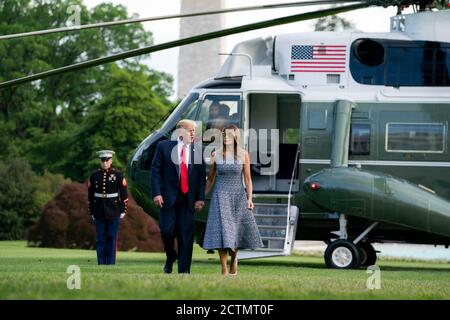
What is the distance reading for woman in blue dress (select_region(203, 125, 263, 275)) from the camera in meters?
16.5

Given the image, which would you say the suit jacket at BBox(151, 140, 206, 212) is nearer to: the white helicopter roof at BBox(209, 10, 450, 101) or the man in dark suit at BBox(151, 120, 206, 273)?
the man in dark suit at BBox(151, 120, 206, 273)

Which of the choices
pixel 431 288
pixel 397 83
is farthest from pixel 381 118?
pixel 431 288

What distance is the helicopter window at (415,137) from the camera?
2202 cm

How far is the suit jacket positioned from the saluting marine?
16.9 ft

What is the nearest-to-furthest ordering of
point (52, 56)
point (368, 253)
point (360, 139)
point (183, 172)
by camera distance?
point (183, 172)
point (360, 139)
point (368, 253)
point (52, 56)

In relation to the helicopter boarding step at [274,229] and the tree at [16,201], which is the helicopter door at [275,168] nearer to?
the helicopter boarding step at [274,229]

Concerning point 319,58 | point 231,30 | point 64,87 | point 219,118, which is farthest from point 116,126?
point 231,30

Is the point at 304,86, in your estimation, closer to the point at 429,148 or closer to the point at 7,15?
the point at 429,148

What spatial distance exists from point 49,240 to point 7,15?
1659 inches

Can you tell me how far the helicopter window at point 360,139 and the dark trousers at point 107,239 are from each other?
3947mm

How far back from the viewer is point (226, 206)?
16.5 meters

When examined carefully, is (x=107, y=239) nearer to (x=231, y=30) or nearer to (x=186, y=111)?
(x=186, y=111)

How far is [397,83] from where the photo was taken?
22281 millimetres

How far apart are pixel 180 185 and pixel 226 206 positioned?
604mm
